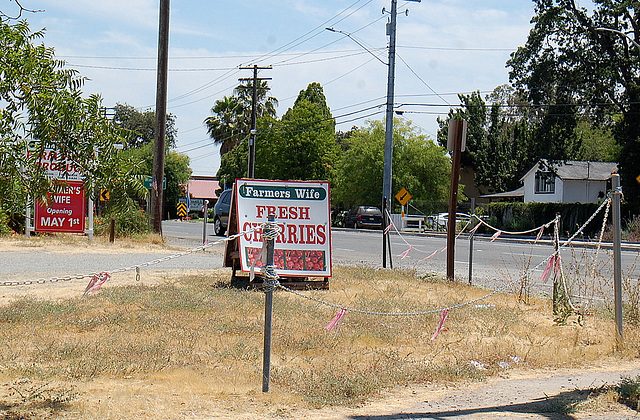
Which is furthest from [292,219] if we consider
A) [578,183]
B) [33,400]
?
[578,183]

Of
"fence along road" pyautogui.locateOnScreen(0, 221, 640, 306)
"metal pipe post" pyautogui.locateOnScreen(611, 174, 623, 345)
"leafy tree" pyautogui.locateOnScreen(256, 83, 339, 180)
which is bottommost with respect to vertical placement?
"fence along road" pyautogui.locateOnScreen(0, 221, 640, 306)

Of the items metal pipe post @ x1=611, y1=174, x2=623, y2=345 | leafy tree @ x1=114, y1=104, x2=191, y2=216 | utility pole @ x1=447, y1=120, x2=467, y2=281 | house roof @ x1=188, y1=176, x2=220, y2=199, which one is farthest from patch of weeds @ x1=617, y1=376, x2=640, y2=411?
house roof @ x1=188, y1=176, x2=220, y2=199

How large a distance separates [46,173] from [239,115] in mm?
61605

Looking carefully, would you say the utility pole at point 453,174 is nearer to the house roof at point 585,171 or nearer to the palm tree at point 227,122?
the house roof at point 585,171

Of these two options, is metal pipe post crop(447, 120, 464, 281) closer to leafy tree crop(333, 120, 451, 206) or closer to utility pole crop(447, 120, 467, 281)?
utility pole crop(447, 120, 467, 281)

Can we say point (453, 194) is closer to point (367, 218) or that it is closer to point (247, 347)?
point (247, 347)

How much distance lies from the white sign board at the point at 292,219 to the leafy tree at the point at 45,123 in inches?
228

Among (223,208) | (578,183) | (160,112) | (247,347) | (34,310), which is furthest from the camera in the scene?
(578,183)

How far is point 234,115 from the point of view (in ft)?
221

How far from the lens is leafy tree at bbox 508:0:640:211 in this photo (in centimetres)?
3622

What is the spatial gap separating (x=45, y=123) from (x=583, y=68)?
3806 centimetres

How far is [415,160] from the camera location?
56188mm

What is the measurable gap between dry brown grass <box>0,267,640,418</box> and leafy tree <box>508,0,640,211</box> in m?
30.2

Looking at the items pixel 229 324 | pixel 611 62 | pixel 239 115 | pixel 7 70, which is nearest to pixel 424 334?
pixel 229 324
